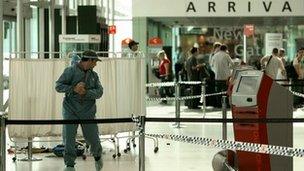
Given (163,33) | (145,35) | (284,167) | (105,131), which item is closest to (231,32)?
(163,33)

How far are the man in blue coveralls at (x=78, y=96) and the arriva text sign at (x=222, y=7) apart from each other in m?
14.7

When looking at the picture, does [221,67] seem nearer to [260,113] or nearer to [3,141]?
[260,113]

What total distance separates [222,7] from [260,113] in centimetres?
1684

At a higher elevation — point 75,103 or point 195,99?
point 75,103

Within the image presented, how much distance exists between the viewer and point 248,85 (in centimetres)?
755

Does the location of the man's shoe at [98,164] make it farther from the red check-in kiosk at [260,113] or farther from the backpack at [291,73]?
the backpack at [291,73]

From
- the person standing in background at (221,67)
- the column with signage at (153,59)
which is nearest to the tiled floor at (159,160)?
the person standing in background at (221,67)

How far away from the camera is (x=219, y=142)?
7.21m

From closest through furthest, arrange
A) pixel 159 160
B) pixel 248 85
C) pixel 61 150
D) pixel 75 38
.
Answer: pixel 248 85 → pixel 159 160 → pixel 61 150 → pixel 75 38

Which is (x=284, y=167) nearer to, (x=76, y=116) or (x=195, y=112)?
(x=76, y=116)

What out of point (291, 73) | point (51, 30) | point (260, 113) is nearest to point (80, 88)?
point (260, 113)

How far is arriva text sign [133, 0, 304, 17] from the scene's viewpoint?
2389 cm

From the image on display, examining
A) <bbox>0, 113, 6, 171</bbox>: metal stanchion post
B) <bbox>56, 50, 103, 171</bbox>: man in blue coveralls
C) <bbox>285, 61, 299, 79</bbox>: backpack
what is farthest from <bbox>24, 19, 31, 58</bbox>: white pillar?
<bbox>0, 113, 6, 171</bbox>: metal stanchion post

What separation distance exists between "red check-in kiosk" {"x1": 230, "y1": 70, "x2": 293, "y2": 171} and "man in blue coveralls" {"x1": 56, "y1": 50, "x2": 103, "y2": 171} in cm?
246
